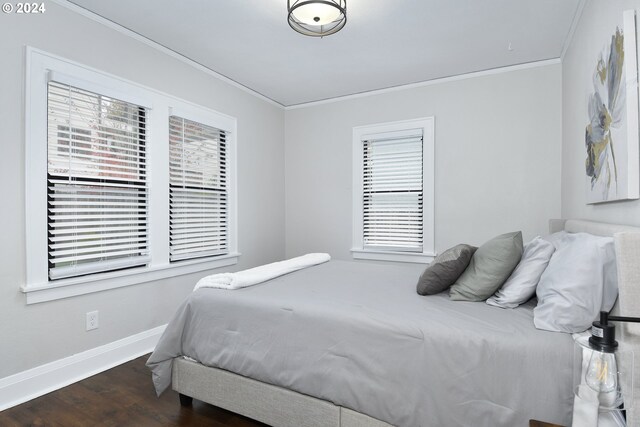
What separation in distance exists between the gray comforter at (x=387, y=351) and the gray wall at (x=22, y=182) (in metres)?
0.93

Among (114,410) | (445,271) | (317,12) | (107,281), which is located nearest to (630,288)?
(445,271)

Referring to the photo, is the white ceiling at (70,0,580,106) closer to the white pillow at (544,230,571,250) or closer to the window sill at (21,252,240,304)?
the white pillow at (544,230,571,250)

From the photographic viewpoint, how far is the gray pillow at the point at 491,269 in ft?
6.09

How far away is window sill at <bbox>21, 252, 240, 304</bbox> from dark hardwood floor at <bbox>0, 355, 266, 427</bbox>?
64 centimetres

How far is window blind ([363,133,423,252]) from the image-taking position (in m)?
3.96

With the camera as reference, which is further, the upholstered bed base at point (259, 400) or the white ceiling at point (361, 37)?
the white ceiling at point (361, 37)

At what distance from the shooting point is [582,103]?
8.19ft

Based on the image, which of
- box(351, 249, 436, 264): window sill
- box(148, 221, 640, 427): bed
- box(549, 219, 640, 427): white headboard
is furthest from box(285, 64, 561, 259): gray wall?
box(549, 219, 640, 427): white headboard

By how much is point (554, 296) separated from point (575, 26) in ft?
7.86

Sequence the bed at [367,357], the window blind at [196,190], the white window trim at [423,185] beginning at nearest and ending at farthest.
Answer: the bed at [367,357], the window blind at [196,190], the white window trim at [423,185]

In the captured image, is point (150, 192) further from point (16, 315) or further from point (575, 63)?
point (575, 63)

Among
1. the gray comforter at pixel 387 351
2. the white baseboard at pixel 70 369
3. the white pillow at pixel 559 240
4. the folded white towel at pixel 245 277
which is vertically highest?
the white pillow at pixel 559 240

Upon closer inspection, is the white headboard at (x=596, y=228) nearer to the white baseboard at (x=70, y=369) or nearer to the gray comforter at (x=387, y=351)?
the gray comforter at (x=387, y=351)

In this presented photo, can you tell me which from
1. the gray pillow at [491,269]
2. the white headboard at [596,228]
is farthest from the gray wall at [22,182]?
the white headboard at [596,228]
